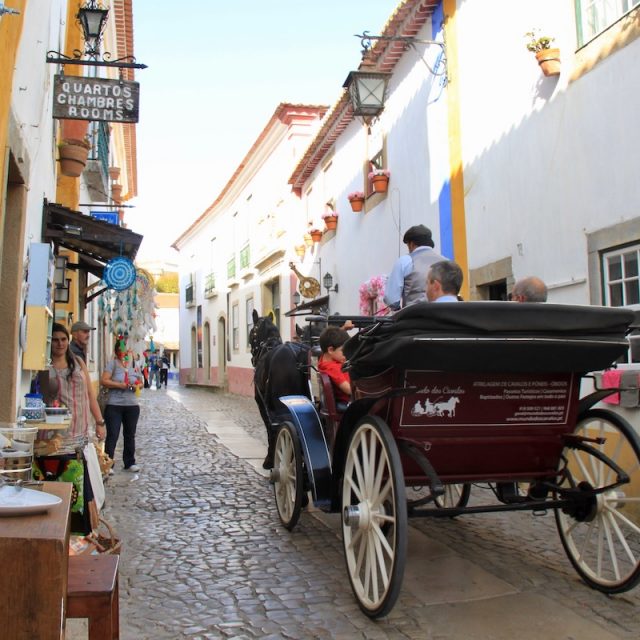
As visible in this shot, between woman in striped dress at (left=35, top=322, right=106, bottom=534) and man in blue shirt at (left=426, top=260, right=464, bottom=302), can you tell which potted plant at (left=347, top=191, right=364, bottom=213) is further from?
man in blue shirt at (left=426, top=260, right=464, bottom=302)

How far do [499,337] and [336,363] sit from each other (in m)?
2.06

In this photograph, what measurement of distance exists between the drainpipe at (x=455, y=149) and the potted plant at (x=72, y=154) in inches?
174

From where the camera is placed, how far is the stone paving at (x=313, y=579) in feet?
11.4

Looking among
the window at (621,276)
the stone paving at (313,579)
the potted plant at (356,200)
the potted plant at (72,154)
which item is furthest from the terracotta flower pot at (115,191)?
the window at (621,276)

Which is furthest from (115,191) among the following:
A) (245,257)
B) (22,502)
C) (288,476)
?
(22,502)

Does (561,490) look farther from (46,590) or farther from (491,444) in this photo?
(46,590)

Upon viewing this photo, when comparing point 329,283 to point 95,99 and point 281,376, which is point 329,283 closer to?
point 281,376

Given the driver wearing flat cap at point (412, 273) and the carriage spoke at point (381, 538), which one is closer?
the carriage spoke at point (381, 538)

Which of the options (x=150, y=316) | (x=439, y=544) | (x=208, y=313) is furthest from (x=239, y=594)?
(x=208, y=313)

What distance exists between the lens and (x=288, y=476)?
5.47m

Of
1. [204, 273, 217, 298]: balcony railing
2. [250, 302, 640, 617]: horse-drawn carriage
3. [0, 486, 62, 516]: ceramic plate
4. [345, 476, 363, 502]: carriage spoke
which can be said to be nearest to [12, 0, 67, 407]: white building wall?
[345, 476, 363, 502]: carriage spoke

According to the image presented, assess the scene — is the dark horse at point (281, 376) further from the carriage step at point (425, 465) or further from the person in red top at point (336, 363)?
the carriage step at point (425, 465)

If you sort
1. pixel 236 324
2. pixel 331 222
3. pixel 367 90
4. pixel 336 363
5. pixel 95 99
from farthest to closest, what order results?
Answer: 1. pixel 236 324
2. pixel 331 222
3. pixel 367 90
4. pixel 95 99
5. pixel 336 363

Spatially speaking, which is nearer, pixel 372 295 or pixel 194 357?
pixel 372 295
